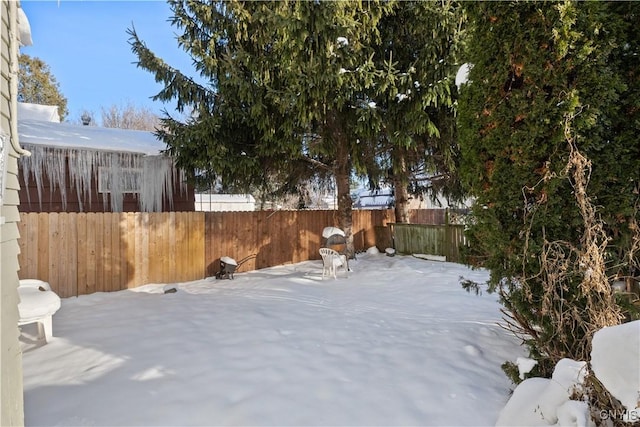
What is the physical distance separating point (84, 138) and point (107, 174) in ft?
3.12

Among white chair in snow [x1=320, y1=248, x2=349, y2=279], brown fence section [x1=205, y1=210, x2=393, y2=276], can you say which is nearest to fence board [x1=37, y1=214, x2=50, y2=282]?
brown fence section [x1=205, y1=210, x2=393, y2=276]

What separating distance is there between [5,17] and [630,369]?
3912 mm

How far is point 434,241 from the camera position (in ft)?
29.8

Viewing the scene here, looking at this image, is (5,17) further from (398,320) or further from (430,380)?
(398,320)

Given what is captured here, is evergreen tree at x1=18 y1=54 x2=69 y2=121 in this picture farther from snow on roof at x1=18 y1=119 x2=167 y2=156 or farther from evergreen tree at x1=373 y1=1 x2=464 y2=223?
evergreen tree at x1=373 y1=1 x2=464 y2=223

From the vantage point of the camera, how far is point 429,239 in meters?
9.20

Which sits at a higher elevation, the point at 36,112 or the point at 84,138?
the point at 36,112

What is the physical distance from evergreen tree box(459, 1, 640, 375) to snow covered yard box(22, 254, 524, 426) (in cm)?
80

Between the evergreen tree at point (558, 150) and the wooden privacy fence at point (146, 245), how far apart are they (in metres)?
6.07

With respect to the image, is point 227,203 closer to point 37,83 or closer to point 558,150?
point 37,83

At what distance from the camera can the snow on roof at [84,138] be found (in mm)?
7281

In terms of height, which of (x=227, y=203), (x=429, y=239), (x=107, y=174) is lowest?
(x=429, y=239)

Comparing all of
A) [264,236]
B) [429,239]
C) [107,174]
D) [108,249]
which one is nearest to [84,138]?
[107,174]

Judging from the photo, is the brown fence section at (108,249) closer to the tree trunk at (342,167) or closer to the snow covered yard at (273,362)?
the snow covered yard at (273,362)
